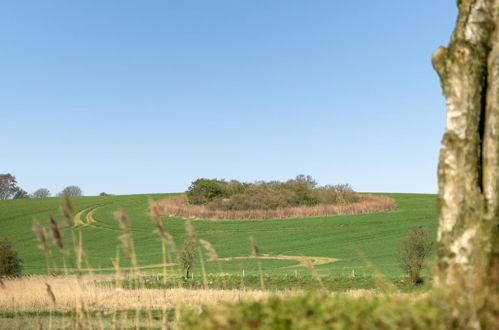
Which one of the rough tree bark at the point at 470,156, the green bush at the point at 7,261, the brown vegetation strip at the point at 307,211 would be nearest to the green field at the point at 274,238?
the brown vegetation strip at the point at 307,211

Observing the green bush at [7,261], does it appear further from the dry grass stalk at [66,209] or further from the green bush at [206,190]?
the green bush at [206,190]

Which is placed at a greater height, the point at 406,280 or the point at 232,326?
the point at 232,326

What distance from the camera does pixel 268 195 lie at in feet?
187

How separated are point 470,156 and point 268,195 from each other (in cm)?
5148

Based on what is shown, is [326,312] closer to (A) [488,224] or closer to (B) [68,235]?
(A) [488,224]

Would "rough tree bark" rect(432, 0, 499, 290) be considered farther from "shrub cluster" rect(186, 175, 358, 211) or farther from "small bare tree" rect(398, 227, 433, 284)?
"shrub cluster" rect(186, 175, 358, 211)

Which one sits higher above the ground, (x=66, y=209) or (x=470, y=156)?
(x=470, y=156)

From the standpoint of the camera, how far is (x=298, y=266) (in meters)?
36.2

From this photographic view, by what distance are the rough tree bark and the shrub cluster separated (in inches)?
1977

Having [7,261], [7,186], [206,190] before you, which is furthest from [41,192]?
[7,261]

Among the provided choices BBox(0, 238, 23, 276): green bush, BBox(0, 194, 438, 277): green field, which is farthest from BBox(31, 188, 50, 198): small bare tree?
BBox(0, 238, 23, 276): green bush

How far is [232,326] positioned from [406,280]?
22.7 m

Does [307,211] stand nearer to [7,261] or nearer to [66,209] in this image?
[7,261]

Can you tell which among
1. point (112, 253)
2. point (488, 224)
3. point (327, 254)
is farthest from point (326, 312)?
point (112, 253)
